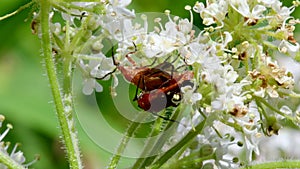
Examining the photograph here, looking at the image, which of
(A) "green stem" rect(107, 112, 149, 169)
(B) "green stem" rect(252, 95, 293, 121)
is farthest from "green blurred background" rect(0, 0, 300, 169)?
(B) "green stem" rect(252, 95, 293, 121)

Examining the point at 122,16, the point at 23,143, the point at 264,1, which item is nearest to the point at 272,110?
the point at 264,1

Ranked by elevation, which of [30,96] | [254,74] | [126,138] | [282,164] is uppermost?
[254,74]

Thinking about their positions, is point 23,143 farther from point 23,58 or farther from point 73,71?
point 73,71

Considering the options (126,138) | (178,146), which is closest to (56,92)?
(126,138)

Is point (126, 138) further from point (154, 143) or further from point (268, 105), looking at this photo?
point (268, 105)

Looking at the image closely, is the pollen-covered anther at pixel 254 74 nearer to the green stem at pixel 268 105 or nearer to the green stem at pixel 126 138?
the green stem at pixel 268 105
